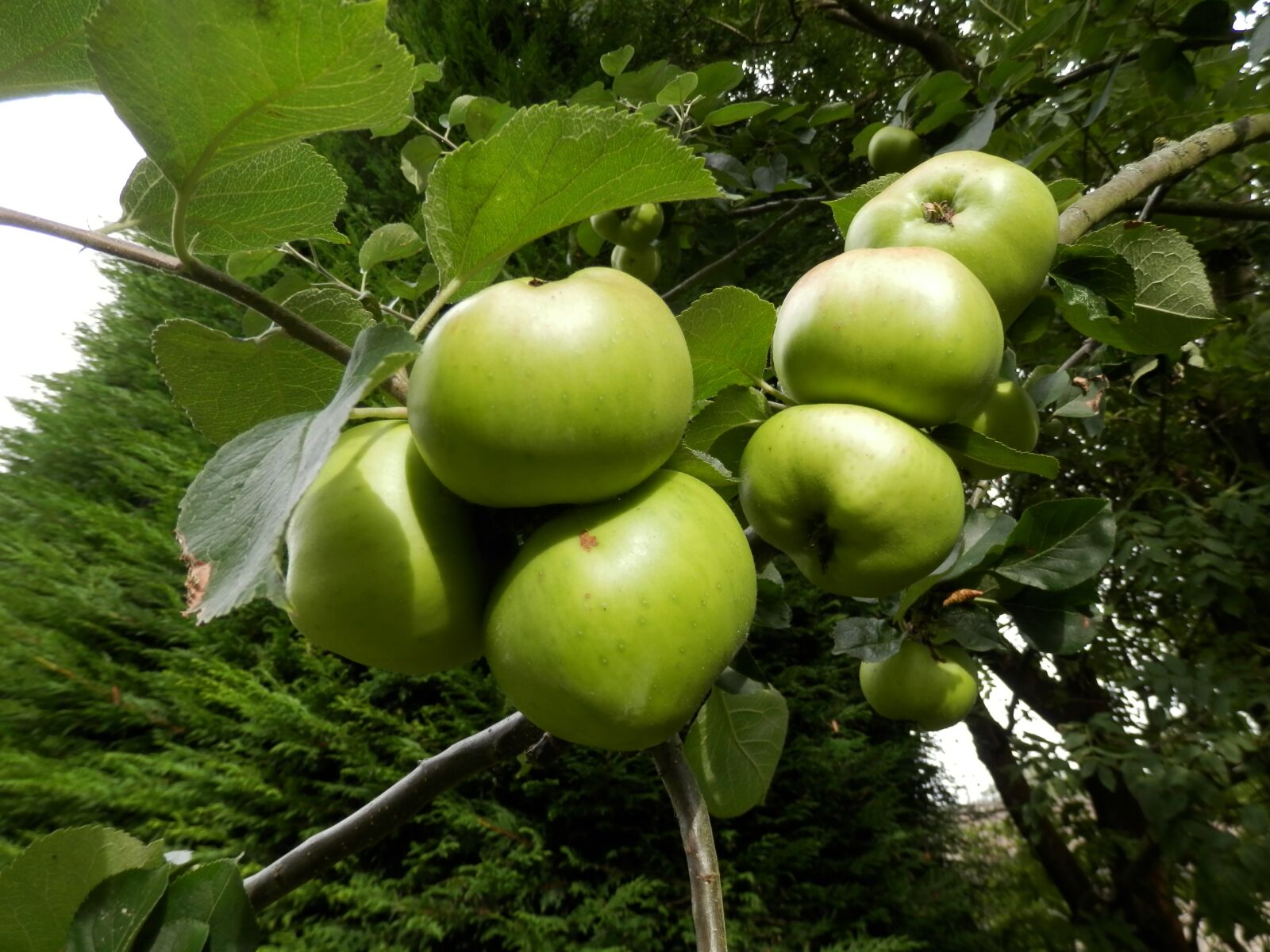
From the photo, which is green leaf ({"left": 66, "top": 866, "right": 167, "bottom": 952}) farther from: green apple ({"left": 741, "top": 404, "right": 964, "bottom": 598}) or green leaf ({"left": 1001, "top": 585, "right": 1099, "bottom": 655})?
green leaf ({"left": 1001, "top": 585, "right": 1099, "bottom": 655})

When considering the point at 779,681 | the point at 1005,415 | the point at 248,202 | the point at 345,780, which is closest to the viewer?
the point at 248,202

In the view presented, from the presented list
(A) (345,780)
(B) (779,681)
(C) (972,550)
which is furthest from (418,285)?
(B) (779,681)

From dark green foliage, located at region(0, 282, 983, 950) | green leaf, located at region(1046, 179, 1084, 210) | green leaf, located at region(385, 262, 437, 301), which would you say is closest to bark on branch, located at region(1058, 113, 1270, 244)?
green leaf, located at region(1046, 179, 1084, 210)

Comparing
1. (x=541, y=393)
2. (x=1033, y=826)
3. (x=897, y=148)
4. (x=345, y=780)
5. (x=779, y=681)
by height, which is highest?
(x=541, y=393)

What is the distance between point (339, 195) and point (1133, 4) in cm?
120

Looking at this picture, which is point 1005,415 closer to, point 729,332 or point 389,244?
point 729,332

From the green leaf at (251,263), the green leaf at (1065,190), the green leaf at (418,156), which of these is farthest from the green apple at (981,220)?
the green leaf at (418,156)

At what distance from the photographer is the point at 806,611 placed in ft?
8.24

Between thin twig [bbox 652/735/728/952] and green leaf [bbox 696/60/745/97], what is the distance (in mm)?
1217

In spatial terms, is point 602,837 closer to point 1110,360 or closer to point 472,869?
point 472,869

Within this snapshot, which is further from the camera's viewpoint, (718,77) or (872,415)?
(718,77)

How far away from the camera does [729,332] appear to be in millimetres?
507

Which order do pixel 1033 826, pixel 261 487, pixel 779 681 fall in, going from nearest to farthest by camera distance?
1. pixel 261 487
2. pixel 779 681
3. pixel 1033 826

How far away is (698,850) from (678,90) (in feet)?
3.89
